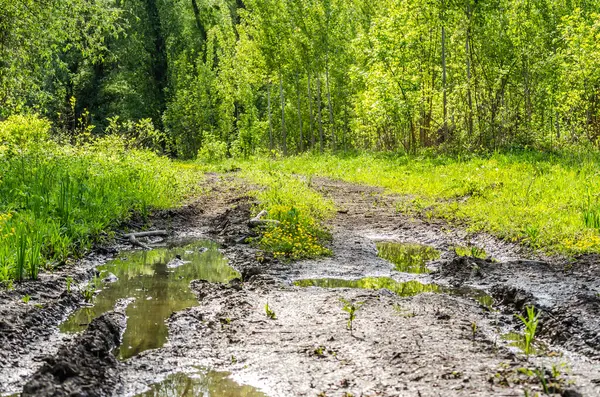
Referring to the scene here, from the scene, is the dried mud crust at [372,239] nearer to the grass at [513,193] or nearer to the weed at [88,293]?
the grass at [513,193]

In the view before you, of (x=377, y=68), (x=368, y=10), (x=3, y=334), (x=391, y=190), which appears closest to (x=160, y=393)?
(x=3, y=334)

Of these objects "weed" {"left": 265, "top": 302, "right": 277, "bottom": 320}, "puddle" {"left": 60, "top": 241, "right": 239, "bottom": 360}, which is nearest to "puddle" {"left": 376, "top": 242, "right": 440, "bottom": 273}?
"puddle" {"left": 60, "top": 241, "right": 239, "bottom": 360}

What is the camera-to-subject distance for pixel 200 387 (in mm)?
4020

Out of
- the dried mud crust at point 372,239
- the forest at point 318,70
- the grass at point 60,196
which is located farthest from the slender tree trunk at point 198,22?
the dried mud crust at point 372,239

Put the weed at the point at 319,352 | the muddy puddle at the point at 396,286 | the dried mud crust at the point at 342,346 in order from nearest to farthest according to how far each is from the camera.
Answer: the dried mud crust at the point at 342,346 < the weed at the point at 319,352 < the muddy puddle at the point at 396,286

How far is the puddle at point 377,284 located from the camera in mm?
6672

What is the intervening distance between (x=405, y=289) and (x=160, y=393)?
3.67 metres

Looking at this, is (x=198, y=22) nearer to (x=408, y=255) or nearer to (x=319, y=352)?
(x=408, y=255)

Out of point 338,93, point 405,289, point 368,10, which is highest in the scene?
point 368,10

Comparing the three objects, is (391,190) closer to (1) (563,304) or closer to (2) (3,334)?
(1) (563,304)

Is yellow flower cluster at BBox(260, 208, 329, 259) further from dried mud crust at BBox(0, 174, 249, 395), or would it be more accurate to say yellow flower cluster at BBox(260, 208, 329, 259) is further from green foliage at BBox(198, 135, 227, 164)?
green foliage at BBox(198, 135, 227, 164)

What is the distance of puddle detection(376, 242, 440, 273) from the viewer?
786 cm

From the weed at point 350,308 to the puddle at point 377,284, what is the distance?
34.8 inches

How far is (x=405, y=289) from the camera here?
6.70m
